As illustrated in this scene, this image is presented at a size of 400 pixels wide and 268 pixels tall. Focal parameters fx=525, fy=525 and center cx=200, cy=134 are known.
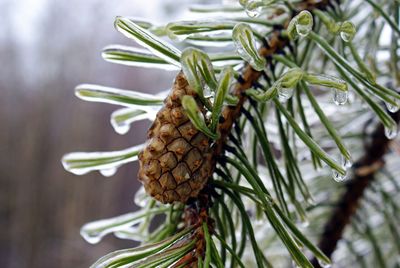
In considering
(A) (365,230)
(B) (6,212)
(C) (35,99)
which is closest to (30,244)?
(B) (6,212)

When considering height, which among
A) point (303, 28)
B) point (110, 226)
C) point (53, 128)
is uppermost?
point (303, 28)

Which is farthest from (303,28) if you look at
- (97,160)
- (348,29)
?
(97,160)

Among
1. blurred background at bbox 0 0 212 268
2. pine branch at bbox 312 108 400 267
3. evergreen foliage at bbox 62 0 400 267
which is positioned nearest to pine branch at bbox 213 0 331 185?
evergreen foliage at bbox 62 0 400 267

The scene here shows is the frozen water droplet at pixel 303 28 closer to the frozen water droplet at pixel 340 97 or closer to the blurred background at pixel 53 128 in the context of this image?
the frozen water droplet at pixel 340 97

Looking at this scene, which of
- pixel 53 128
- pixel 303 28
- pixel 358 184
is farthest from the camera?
pixel 53 128

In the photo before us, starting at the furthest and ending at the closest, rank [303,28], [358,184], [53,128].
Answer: [53,128], [358,184], [303,28]

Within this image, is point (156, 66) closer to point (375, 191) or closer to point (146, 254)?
point (146, 254)

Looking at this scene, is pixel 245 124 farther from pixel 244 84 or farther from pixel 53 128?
pixel 53 128
